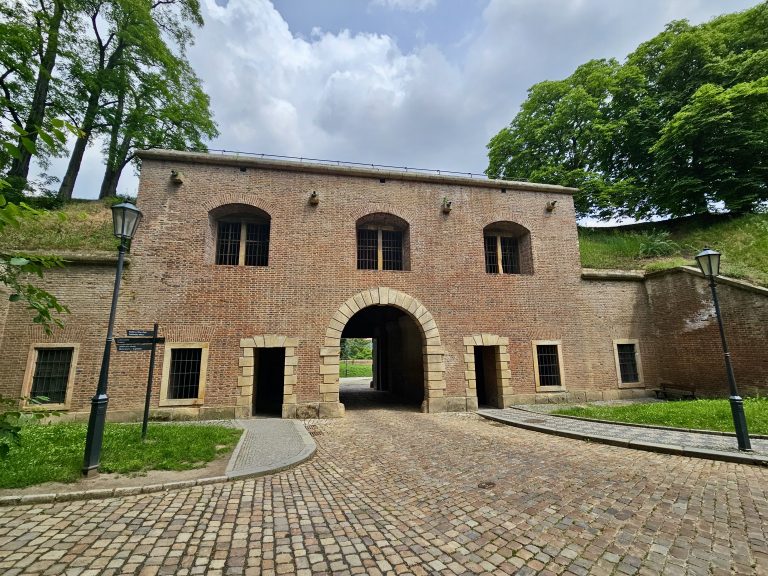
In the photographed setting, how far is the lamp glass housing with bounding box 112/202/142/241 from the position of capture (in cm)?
635

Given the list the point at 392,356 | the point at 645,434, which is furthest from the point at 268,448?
the point at 392,356

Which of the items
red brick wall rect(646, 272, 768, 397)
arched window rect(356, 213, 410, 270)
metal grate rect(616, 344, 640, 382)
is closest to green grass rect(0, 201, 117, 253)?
arched window rect(356, 213, 410, 270)

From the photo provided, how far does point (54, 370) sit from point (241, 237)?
21.8 feet

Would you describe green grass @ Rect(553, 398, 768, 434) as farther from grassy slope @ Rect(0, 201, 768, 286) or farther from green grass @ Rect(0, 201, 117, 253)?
green grass @ Rect(0, 201, 117, 253)

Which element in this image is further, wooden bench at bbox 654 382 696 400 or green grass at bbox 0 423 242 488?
wooden bench at bbox 654 382 696 400

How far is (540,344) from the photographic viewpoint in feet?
43.1

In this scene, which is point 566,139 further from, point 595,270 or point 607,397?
point 607,397

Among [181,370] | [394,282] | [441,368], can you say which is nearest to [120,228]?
[181,370]

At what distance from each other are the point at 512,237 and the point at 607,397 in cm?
728

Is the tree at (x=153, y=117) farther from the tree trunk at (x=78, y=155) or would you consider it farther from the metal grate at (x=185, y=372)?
the metal grate at (x=185, y=372)

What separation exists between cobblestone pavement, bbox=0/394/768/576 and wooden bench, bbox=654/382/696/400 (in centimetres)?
851

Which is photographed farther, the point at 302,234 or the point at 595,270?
the point at 595,270

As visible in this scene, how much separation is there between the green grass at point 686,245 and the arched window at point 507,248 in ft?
11.6

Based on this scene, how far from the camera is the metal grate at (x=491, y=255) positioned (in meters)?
14.5
